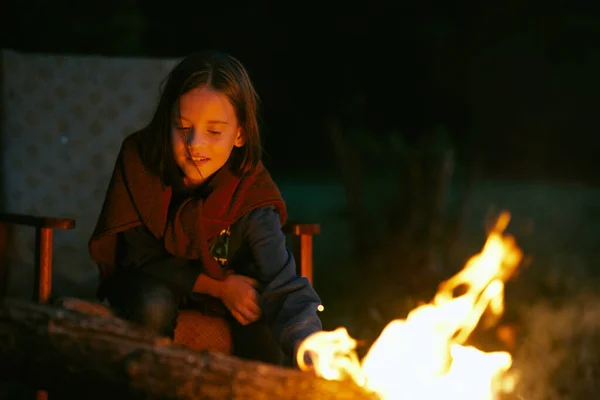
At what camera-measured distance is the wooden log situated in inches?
83.3

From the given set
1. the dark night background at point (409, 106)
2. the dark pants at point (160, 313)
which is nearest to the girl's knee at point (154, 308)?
the dark pants at point (160, 313)

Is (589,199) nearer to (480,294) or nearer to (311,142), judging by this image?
(311,142)

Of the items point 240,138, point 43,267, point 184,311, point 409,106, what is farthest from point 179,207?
point 409,106

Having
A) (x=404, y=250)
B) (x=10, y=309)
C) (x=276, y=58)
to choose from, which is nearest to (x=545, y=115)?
(x=276, y=58)

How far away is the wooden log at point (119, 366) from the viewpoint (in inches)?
83.3

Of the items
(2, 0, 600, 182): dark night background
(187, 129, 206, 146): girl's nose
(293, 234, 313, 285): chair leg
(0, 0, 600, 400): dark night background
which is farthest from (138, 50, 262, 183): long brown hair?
(2, 0, 600, 182): dark night background

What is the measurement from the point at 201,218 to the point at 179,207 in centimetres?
9

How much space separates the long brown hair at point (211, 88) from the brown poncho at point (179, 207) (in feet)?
0.16

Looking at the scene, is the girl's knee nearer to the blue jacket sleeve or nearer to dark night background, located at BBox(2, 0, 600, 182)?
the blue jacket sleeve

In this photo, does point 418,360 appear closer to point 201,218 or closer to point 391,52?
point 201,218

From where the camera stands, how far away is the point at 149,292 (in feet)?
9.54

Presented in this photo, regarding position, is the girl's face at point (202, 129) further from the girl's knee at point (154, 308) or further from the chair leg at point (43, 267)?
the chair leg at point (43, 267)

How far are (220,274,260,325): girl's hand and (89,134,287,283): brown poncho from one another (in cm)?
5

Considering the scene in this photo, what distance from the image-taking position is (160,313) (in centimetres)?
290
